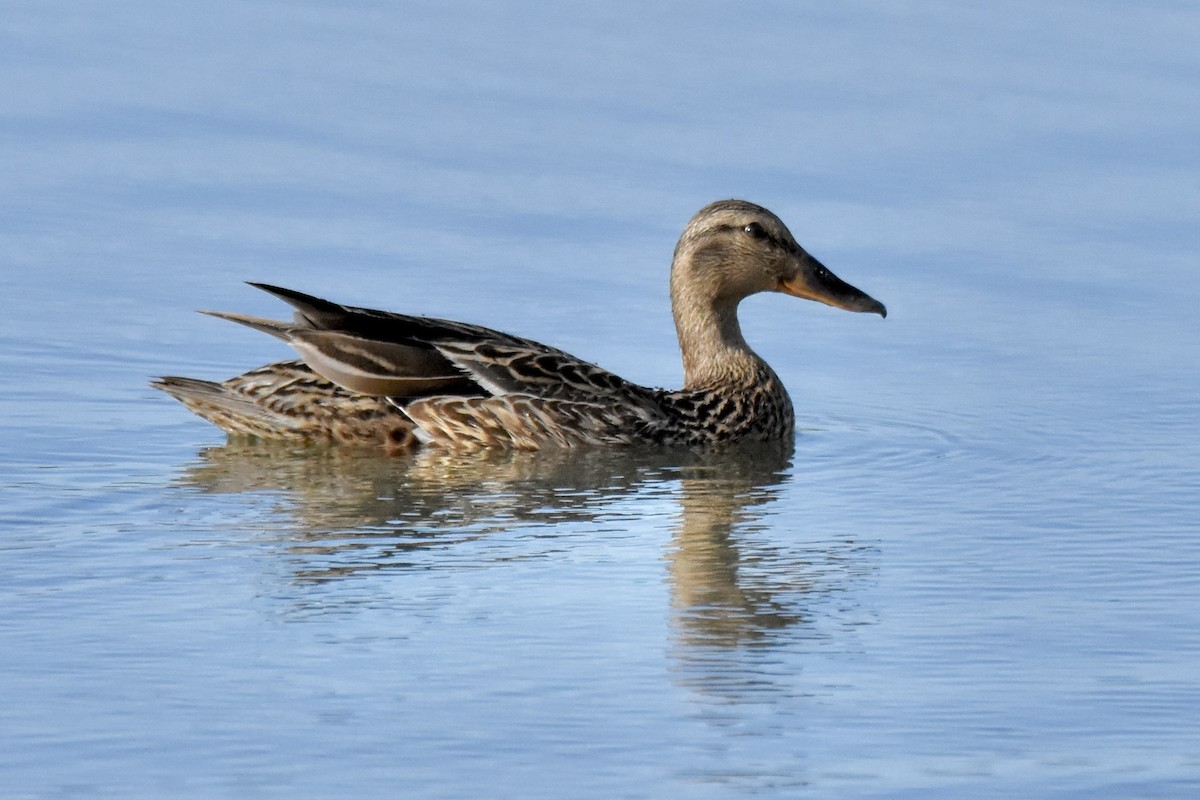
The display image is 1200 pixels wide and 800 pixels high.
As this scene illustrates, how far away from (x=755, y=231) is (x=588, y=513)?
3149mm

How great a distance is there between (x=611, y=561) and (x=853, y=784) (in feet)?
7.87

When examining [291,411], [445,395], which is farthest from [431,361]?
[291,411]

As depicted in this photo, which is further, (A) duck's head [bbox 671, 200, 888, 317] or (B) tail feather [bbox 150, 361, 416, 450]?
(A) duck's head [bbox 671, 200, 888, 317]

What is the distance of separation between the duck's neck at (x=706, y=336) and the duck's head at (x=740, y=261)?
0.07 feet

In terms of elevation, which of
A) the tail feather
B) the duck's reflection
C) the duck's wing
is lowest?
the duck's reflection

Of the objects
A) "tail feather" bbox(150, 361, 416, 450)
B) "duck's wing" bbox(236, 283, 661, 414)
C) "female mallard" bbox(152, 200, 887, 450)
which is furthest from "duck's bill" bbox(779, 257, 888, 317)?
"tail feather" bbox(150, 361, 416, 450)

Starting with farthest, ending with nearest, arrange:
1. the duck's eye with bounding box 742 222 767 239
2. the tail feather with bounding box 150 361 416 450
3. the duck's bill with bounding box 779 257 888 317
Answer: the duck's eye with bounding box 742 222 767 239, the duck's bill with bounding box 779 257 888 317, the tail feather with bounding box 150 361 416 450

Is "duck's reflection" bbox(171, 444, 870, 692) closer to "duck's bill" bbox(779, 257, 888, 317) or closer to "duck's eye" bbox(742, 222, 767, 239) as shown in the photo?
"duck's bill" bbox(779, 257, 888, 317)

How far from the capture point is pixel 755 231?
458 inches

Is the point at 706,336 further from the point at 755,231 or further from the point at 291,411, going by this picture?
the point at 291,411

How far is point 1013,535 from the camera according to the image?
8523 mm

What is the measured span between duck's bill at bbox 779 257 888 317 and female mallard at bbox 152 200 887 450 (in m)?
0.64

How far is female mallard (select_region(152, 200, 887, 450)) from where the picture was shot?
1048 centimetres

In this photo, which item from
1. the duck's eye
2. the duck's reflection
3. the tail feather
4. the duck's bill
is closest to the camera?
the duck's reflection
